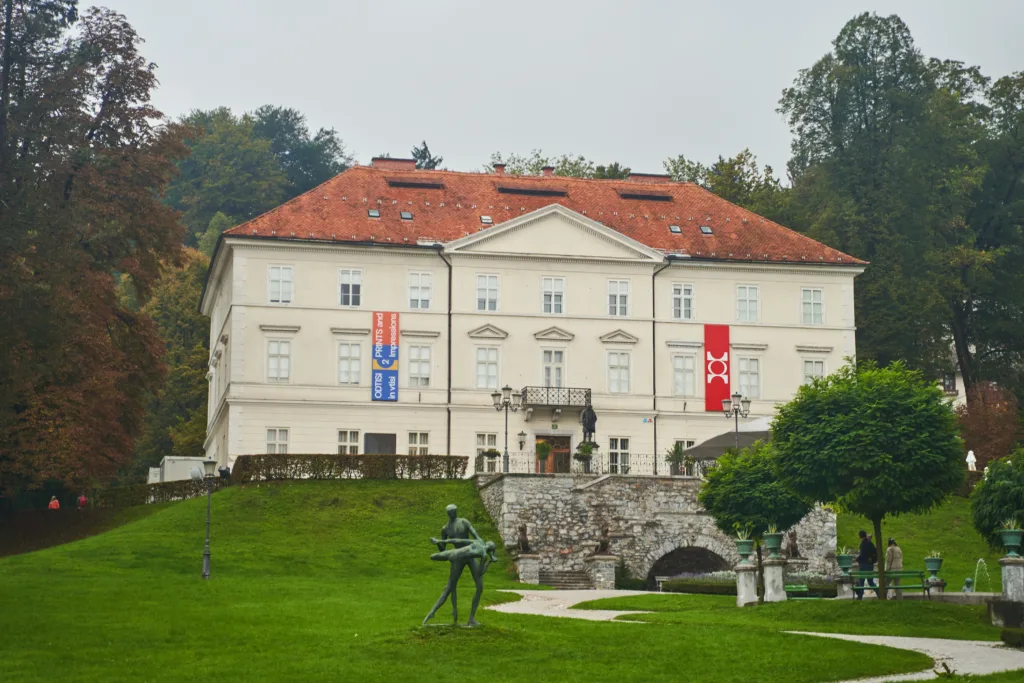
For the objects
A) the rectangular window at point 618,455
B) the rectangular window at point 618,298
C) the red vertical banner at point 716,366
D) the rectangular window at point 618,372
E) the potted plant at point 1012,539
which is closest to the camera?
the potted plant at point 1012,539

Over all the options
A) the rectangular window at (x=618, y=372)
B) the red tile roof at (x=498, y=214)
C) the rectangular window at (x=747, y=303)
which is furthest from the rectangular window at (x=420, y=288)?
the rectangular window at (x=747, y=303)

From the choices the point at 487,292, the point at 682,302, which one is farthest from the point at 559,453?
the point at 682,302

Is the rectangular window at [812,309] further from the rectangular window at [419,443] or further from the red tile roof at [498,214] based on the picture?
the rectangular window at [419,443]

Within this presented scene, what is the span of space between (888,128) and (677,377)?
2206cm

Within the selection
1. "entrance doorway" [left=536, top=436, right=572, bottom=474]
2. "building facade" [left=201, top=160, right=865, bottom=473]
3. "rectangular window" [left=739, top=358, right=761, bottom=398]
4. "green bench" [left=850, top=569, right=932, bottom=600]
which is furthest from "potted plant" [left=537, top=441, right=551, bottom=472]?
"green bench" [left=850, top=569, right=932, bottom=600]

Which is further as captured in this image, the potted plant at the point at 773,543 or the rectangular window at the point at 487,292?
the rectangular window at the point at 487,292

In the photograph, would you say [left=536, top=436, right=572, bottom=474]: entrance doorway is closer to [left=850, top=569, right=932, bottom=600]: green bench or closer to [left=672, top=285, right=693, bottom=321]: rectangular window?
[left=672, top=285, right=693, bottom=321]: rectangular window

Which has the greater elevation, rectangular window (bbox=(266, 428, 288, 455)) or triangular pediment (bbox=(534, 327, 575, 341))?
triangular pediment (bbox=(534, 327, 575, 341))

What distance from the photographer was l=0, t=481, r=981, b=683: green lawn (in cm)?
2373

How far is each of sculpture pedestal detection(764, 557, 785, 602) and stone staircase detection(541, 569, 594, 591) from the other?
10.4 metres

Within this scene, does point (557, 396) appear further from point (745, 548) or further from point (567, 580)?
point (745, 548)

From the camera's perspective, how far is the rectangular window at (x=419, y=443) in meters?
59.0

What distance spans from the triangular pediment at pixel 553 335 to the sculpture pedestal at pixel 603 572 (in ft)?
54.2

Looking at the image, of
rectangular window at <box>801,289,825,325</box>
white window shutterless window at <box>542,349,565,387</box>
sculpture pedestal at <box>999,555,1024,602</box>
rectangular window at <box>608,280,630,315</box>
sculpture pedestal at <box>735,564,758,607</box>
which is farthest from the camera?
rectangular window at <box>801,289,825,325</box>
